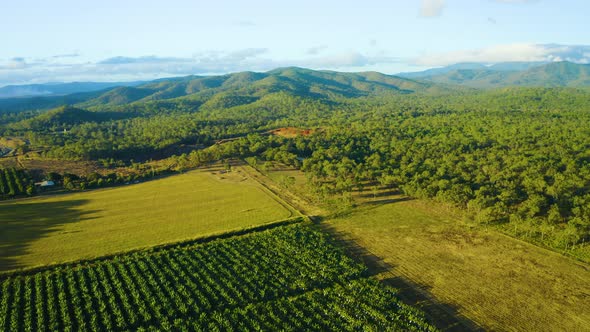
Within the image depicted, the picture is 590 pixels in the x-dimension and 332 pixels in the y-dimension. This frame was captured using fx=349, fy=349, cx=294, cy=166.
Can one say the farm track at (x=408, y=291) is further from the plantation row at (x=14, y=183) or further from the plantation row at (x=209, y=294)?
the plantation row at (x=14, y=183)

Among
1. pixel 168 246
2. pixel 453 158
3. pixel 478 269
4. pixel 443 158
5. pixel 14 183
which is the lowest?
pixel 478 269

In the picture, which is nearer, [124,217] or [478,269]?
[478,269]

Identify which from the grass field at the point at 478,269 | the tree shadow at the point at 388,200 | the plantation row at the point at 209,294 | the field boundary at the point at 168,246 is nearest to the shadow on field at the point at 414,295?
the grass field at the point at 478,269

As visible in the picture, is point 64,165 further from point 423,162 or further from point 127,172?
point 423,162

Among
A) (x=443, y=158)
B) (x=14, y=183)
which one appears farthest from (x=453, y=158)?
(x=14, y=183)

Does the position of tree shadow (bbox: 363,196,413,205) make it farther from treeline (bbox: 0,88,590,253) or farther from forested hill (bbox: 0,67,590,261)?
treeline (bbox: 0,88,590,253)

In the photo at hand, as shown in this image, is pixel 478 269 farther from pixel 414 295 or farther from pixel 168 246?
pixel 168 246
